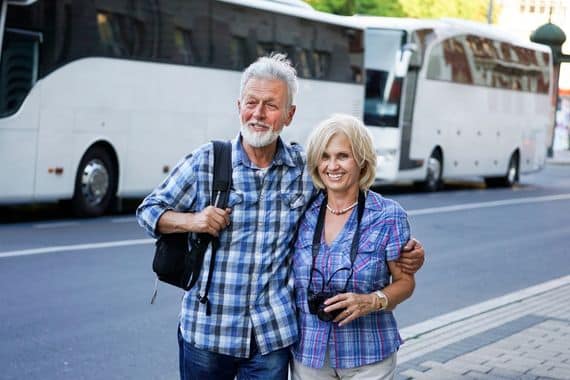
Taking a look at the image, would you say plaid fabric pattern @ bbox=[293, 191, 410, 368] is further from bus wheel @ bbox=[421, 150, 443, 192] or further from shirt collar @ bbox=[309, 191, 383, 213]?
bus wheel @ bbox=[421, 150, 443, 192]

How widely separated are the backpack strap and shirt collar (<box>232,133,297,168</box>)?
0.07 ft

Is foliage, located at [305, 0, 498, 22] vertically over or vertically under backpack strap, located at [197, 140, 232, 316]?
over

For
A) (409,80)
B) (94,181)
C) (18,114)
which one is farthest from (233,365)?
(409,80)

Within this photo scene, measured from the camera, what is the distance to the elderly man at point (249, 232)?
376 cm

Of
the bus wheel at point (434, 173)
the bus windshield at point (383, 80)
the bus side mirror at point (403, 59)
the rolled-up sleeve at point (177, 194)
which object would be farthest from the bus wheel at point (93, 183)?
the rolled-up sleeve at point (177, 194)

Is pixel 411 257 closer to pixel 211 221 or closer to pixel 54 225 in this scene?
pixel 211 221

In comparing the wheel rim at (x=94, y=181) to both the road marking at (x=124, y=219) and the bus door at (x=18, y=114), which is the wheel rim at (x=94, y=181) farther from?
the bus door at (x=18, y=114)

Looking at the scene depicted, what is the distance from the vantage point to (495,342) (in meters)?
7.83

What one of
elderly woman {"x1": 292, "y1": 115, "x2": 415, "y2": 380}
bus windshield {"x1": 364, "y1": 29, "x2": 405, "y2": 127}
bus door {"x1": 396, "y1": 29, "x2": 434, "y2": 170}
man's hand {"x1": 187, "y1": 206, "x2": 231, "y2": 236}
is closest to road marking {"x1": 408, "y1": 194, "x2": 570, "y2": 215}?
bus door {"x1": 396, "y1": 29, "x2": 434, "y2": 170}

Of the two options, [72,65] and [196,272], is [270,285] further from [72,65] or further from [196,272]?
[72,65]

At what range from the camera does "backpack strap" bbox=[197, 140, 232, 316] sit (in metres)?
3.75

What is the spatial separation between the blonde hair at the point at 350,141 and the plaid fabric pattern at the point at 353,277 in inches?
3.5

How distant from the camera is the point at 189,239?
3.84 metres

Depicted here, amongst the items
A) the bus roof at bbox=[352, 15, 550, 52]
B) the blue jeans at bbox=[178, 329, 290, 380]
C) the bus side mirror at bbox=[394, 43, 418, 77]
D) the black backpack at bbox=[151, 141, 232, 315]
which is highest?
the bus roof at bbox=[352, 15, 550, 52]
